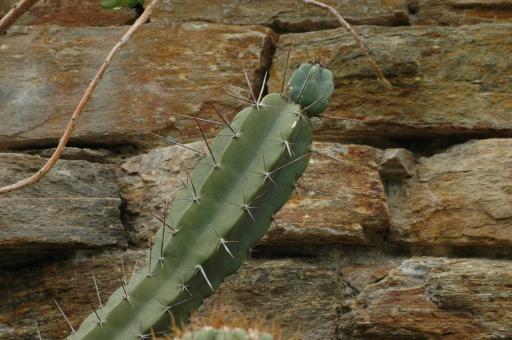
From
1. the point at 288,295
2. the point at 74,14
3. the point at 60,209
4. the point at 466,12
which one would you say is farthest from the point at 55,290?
the point at 466,12

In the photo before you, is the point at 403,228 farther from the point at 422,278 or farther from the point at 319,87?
the point at 319,87

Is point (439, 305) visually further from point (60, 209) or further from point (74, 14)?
point (74, 14)

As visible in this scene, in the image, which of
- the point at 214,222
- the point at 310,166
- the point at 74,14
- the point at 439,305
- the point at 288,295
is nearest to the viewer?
the point at 214,222

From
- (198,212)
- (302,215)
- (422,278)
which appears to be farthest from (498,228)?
(198,212)

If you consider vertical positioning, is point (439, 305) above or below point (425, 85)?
below

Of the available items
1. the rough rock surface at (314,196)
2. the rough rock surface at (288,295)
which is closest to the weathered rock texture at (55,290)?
the rough rock surface at (314,196)
